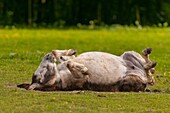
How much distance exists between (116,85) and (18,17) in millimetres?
22471

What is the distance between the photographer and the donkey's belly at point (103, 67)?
30.6 feet

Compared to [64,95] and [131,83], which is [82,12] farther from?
[64,95]

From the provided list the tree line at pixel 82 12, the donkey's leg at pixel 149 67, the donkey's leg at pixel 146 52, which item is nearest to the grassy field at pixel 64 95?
the donkey's leg at pixel 149 67

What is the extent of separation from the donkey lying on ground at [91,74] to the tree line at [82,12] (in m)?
21.2

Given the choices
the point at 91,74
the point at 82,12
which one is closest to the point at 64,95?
the point at 91,74

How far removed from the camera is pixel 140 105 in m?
8.34

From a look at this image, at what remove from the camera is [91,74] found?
9.30m

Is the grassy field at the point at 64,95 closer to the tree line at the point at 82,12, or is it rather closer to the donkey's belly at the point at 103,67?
the donkey's belly at the point at 103,67

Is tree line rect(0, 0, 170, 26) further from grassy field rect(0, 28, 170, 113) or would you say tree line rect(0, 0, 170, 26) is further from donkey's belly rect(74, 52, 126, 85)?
donkey's belly rect(74, 52, 126, 85)

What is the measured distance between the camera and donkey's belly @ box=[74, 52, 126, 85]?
931cm

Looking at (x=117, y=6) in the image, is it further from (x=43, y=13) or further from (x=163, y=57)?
(x=163, y=57)

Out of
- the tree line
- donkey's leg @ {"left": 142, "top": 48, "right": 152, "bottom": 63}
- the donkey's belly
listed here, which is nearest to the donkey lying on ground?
the donkey's belly

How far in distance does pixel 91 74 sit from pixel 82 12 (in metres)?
22.6

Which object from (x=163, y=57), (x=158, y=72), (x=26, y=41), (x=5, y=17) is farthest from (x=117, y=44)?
(x=5, y=17)
